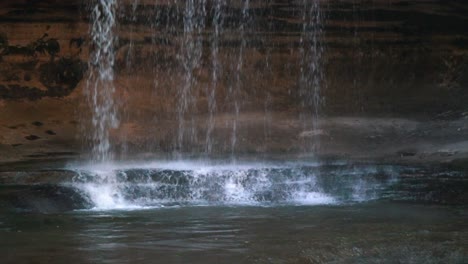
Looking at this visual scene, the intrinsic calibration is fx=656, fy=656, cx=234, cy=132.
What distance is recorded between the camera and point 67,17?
857 centimetres

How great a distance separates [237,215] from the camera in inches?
199

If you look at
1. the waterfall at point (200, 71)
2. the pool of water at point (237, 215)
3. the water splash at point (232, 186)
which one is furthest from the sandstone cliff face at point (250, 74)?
the water splash at point (232, 186)

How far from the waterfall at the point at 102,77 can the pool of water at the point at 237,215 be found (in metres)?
1.55

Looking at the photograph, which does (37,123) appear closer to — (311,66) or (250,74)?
(250,74)

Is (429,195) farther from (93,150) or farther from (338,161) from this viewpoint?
(93,150)

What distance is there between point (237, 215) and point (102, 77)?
463 centimetres

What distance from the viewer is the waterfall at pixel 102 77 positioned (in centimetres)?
870

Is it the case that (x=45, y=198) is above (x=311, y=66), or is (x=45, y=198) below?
below

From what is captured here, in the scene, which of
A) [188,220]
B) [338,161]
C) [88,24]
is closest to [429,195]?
[338,161]

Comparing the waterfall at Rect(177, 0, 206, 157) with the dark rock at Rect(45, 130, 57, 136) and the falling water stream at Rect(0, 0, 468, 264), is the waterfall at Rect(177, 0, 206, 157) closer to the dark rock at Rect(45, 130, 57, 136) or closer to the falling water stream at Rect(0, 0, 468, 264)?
the falling water stream at Rect(0, 0, 468, 264)

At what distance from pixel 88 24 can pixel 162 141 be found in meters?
1.83

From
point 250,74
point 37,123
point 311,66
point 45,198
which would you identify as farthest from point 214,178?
point 311,66

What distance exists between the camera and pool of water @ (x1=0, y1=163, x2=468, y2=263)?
3572 mm

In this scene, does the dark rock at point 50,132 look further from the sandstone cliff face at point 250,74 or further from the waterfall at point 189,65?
the waterfall at point 189,65
